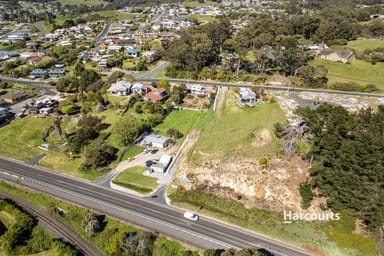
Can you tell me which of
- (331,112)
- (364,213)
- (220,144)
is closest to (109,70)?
(220,144)

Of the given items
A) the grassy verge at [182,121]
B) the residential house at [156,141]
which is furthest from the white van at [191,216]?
the grassy verge at [182,121]

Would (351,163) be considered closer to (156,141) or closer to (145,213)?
(145,213)

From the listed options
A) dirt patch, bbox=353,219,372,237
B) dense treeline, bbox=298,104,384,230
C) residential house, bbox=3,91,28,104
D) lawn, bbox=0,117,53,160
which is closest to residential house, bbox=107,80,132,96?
lawn, bbox=0,117,53,160

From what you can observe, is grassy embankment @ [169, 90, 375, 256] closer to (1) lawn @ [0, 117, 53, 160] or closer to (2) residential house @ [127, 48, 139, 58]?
(1) lawn @ [0, 117, 53, 160]

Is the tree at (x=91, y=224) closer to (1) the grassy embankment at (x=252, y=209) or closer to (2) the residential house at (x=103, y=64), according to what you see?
(1) the grassy embankment at (x=252, y=209)

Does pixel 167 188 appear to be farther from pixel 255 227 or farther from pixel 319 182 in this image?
pixel 319 182
